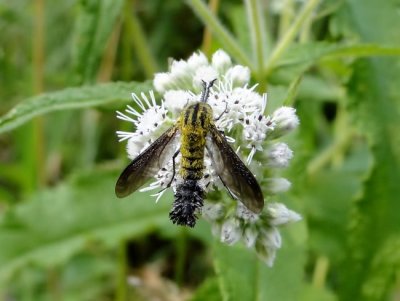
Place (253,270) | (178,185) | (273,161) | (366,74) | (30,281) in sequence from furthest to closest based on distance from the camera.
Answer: (30,281) < (366,74) < (253,270) < (273,161) < (178,185)

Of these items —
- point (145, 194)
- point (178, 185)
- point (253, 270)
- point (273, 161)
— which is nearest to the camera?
point (178, 185)

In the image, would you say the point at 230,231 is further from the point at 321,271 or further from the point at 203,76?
the point at 321,271

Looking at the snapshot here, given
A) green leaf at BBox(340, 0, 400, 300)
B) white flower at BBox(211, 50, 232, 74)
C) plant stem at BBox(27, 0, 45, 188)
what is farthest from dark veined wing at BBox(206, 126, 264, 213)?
plant stem at BBox(27, 0, 45, 188)

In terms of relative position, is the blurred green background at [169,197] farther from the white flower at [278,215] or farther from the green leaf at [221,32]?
the white flower at [278,215]

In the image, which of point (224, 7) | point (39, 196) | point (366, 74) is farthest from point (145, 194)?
point (224, 7)

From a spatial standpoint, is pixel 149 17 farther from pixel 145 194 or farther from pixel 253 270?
pixel 253 270

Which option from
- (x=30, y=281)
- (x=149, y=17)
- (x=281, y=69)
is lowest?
(x=30, y=281)

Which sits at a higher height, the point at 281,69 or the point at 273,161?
the point at 281,69
